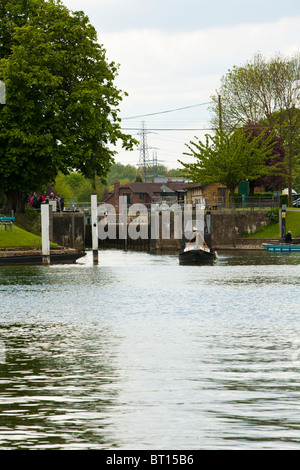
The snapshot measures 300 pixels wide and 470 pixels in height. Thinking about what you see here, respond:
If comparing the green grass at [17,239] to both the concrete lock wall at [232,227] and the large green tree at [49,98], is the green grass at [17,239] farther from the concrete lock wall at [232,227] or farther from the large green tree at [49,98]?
the concrete lock wall at [232,227]

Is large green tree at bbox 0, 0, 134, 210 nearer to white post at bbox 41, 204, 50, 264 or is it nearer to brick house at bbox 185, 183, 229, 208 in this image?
white post at bbox 41, 204, 50, 264

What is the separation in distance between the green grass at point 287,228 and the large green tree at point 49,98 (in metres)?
19.9

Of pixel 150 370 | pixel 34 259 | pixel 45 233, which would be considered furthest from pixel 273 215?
pixel 150 370

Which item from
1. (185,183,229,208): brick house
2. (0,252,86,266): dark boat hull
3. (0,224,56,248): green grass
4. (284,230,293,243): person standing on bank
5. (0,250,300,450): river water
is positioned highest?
(185,183,229,208): brick house

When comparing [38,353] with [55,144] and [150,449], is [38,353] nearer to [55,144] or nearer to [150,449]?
[150,449]

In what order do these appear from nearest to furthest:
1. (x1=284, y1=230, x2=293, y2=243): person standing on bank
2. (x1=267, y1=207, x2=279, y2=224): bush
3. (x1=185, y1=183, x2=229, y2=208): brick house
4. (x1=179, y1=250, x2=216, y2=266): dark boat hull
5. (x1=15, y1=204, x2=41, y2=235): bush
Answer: (x1=179, y1=250, x2=216, y2=266): dark boat hull, (x1=15, y1=204, x2=41, y2=235): bush, (x1=284, y1=230, x2=293, y2=243): person standing on bank, (x1=267, y1=207, x2=279, y2=224): bush, (x1=185, y1=183, x2=229, y2=208): brick house

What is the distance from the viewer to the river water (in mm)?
11391

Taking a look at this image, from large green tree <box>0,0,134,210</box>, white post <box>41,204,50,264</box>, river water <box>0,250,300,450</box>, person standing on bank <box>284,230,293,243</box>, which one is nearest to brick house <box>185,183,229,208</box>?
person standing on bank <box>284,230,293,243</box>

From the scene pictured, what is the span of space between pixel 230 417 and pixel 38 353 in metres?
7.53

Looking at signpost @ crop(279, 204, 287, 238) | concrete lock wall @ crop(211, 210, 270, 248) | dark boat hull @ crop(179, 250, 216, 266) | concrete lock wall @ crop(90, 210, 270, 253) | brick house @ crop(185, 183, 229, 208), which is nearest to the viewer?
dark boat hull @ crop(179, 250, 216, 266)

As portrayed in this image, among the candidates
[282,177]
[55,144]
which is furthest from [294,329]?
[282,177]

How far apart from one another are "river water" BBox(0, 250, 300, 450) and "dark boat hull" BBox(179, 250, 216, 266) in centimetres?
2241

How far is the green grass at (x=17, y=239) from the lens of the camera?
5644cm
